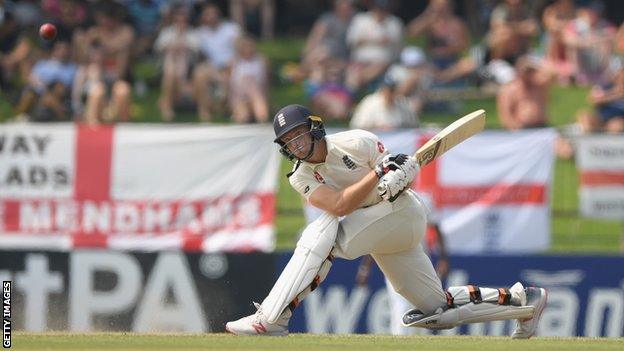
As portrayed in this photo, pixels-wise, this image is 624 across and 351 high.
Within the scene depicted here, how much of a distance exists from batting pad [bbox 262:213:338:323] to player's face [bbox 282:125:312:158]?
47 cm

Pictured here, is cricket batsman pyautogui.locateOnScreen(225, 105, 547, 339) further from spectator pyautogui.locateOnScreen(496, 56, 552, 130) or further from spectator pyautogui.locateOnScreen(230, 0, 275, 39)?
spectator pyautogui.locateOnScreen(230, 0, 275, 39)

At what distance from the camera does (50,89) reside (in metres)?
17.5

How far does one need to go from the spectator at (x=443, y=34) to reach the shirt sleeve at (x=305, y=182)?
971cm

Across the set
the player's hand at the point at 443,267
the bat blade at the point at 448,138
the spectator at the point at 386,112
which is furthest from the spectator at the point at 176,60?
the bat blade at the point at 448,138

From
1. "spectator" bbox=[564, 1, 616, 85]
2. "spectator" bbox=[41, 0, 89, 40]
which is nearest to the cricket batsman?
"spectator" bbox=[564, 1, 616, 85]

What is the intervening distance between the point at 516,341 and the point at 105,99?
30.3ft

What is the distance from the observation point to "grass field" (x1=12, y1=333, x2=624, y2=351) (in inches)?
338

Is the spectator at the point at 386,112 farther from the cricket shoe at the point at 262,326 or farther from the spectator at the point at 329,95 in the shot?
the cricket shoe at the point at 262,326

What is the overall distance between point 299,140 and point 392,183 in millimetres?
675

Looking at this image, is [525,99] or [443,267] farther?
[525,99]

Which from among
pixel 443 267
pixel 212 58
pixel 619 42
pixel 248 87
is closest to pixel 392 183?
pixel 443 267

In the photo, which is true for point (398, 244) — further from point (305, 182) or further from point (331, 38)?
point (331, 38)

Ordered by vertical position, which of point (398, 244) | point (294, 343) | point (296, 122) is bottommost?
point (294, 343)

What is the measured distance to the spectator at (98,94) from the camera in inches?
677
